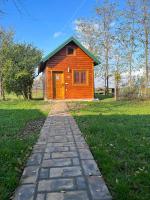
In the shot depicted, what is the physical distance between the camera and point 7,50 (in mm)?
23359

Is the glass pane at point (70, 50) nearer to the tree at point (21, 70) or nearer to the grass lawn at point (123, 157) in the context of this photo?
the tree at point (21, 70)

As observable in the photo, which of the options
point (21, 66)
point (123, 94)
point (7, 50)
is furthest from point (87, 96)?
point (7, 50)

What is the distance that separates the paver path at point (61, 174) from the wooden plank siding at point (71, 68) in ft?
49.3

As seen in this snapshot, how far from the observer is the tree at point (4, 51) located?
23109mm

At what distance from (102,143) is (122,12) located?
21.7m

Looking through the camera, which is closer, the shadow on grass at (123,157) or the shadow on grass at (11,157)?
the shadow on grass at (123,157)

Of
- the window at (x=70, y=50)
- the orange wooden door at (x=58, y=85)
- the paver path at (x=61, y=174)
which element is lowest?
the paver path at (x=61, y=174)

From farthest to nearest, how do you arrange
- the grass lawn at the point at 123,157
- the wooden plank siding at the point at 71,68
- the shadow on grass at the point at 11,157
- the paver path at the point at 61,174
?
the wooden plank siding at the point at 71,68, the shadow on grass at the point at 11,157, the grass lawn at the point at 123,157, the paver path at the point at 61,174

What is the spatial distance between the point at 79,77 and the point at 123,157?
1666 centimetres

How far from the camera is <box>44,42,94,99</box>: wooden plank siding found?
20625 millimetres

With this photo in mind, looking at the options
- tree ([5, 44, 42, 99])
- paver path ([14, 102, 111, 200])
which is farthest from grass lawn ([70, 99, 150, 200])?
tree ([5, 44, 42, 99])

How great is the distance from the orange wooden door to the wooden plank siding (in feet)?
0.97

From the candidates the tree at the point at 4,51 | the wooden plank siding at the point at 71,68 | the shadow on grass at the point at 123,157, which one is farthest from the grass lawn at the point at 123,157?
the tree at the point at 4,51

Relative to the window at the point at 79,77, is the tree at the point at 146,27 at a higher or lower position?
higher
